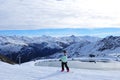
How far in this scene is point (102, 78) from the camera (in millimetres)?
26375

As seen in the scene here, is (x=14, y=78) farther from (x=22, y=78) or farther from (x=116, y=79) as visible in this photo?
(x=116, y=79)

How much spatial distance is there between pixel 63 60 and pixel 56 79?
5.23 m

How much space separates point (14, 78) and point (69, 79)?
4.62 m

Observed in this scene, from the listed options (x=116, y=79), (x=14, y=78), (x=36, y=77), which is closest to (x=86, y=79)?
(x=116, y=79)

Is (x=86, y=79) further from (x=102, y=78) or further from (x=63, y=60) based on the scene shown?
(x=63, y=60)

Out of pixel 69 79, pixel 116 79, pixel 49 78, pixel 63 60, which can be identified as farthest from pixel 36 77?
pixel 116 79

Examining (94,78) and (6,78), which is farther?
(94,78)

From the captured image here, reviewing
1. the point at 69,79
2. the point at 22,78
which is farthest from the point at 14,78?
the point at 69,79

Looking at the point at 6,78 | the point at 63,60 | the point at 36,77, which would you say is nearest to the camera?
the point at 6,78

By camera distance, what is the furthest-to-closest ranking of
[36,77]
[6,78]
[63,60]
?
[63,60] < [36,77] < [6,78]

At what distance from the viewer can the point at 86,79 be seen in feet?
85.2

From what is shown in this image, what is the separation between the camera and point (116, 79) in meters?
26.1

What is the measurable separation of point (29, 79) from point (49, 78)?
5.91ft

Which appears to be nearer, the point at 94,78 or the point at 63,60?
the point at 94,78
